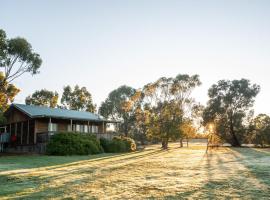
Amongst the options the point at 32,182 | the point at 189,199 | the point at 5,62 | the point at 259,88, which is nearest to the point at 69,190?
the point at 32,182

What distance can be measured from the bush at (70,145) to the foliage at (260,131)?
1371 inches

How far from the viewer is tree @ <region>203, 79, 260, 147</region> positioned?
54.9 m

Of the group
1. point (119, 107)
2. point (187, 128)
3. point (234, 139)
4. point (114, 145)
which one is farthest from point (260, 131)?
point (119, 107)

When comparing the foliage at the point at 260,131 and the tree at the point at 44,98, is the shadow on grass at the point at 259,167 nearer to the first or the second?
the foliage at the point at 260,131

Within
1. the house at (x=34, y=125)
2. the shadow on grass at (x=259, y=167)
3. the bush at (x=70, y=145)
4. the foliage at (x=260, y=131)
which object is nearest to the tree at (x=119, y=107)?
the foliage at (x=260, y=131)

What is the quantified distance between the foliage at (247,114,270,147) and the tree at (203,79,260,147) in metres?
1.74

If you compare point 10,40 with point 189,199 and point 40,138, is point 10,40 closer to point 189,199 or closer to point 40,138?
point 40,138

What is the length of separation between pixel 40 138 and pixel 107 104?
4742cm

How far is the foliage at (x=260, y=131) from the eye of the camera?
1994 inches

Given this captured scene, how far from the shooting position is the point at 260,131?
51.5 metres

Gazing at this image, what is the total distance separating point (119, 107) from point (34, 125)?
143 feet

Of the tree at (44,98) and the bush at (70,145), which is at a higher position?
the tree at (44,98)

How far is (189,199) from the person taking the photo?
7.42 meters

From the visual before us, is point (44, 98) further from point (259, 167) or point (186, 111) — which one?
point (259, 167)
